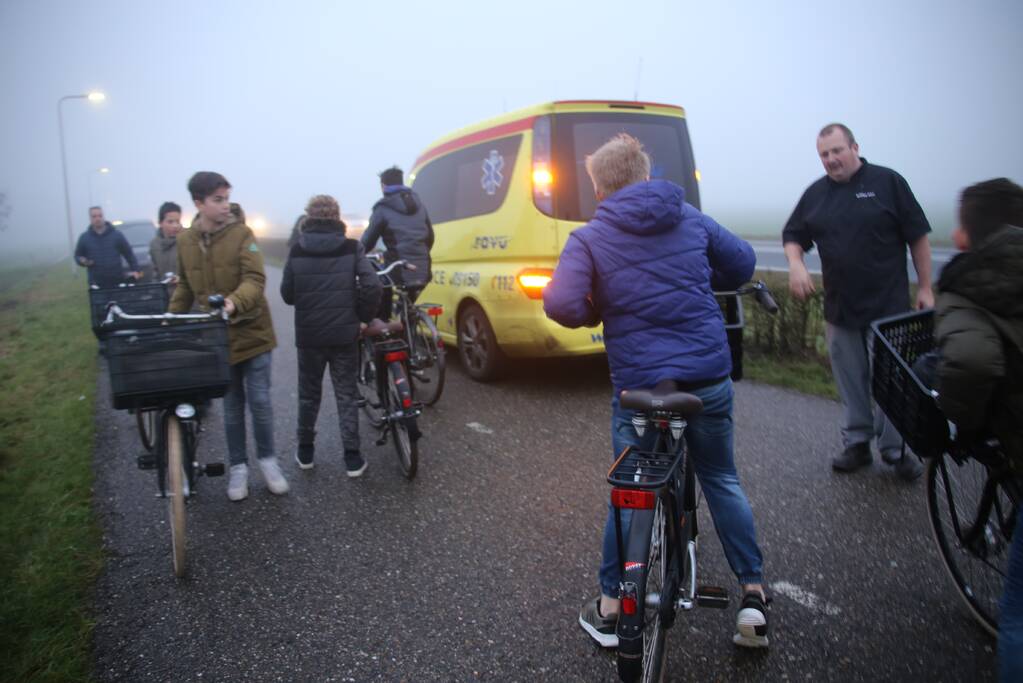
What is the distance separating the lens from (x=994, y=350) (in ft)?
6.68

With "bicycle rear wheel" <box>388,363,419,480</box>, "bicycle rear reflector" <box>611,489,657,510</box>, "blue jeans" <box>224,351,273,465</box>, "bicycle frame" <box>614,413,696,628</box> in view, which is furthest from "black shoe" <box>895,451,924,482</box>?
"blue jeans" <box>224,351,273,465</box>

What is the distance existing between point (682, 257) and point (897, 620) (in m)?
1.71

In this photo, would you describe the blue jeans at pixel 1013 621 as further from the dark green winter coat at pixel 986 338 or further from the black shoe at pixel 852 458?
the black shoe at pixel 852 458

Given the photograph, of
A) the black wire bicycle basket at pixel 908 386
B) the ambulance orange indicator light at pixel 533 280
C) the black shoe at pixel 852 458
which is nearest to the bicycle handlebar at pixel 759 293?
the black wire bicycle basket at pixel 908 386

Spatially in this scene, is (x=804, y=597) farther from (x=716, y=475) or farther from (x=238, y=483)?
(x=238, y=483)

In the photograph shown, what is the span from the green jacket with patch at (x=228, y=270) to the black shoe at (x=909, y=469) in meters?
3.79

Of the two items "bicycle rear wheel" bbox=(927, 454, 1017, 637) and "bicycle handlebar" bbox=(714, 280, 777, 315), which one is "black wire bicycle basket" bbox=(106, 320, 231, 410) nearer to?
"bicycle handlebar" bbox=(714, 280, 777, 315)

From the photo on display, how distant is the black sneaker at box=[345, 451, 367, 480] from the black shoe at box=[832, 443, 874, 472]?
9.79ft

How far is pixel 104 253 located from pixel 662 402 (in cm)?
941

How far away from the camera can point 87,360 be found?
948cm

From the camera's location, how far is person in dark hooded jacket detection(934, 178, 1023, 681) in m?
2.04

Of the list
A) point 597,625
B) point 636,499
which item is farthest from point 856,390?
point 636,499

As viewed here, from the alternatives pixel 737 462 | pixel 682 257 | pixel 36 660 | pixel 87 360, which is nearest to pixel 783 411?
pixel 737 462

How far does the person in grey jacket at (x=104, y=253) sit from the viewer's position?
9555 mm
